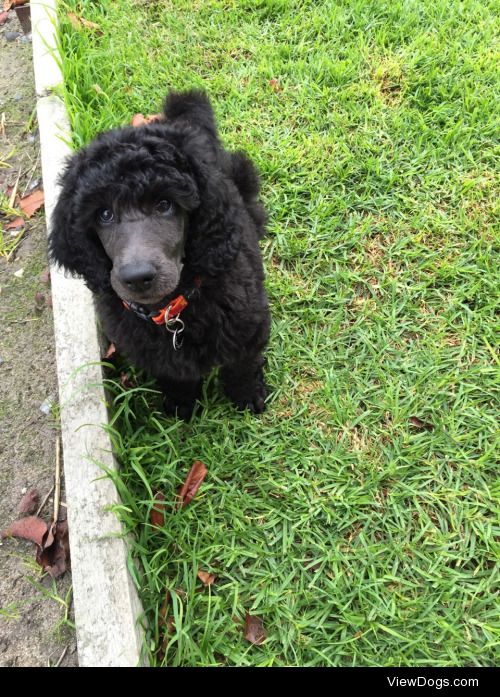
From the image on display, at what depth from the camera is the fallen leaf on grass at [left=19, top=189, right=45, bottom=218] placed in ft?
10.7

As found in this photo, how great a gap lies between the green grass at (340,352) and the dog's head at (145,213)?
778mm

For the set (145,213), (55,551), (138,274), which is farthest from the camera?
(55,551)

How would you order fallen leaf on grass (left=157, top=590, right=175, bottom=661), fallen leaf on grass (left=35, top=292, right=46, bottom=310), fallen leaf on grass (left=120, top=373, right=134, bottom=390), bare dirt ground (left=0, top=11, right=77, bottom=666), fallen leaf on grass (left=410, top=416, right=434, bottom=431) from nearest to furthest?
fallen leaf on grass (left=157, top=590, right=175, bottom=661) < bare dirt ground (left=0, top=11, right=77, bottom=666) < fallen leaf on grass (left=410, top=416, right=434, bottom=431) < fallen leaf on grass (left=120, top=373, right=134, bottom=390) < fallen leaf on grass (left=35, top=292, right=46, bottom=310)

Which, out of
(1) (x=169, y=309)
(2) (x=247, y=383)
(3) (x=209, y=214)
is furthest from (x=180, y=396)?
(3) (x=209, y=214)

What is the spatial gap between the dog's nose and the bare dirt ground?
1170mm

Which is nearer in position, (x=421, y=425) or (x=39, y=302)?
(x=421, y=425)

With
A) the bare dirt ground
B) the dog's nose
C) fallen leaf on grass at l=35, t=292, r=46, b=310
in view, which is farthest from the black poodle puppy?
fallen leaf on grass at l=35, t=292, r=46, b=310

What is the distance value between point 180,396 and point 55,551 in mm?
852

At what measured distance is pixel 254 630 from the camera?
2.08 m

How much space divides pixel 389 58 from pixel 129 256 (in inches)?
106

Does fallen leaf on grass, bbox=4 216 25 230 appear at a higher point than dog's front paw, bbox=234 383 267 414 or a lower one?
higher

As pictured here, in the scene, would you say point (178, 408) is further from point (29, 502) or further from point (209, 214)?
point (209, 214)

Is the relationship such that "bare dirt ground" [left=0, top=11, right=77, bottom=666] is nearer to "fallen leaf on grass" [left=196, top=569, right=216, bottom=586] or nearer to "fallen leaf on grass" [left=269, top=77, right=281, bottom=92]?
"fallen leaf on grass" [left=196, top=569, right=216, bottom=586]

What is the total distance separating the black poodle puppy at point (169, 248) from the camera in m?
1.82
